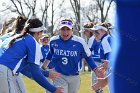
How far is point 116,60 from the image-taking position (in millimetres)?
2357

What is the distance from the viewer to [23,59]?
6.38 meters

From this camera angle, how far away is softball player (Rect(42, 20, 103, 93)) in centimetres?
923

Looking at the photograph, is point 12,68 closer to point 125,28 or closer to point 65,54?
point 65,54

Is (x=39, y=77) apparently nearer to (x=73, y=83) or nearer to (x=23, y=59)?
(x=23, y=59)

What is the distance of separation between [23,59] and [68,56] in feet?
9.50

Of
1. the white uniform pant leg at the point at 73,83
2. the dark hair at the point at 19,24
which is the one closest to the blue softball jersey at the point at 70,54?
the white uniform pant leg at the point at 73,83

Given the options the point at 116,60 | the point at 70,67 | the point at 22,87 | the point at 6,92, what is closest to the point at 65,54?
the point at 70,67

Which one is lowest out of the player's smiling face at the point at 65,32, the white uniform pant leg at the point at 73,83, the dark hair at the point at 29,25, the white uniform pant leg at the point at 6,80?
the white uniform pant leg at the point at 73,83

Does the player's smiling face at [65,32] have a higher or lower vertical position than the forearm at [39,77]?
higher

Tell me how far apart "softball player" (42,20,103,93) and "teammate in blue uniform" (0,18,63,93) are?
270cm

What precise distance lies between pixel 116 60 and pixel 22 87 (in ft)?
16.1

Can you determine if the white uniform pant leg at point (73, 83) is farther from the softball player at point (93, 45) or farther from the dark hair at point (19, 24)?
the dark hair at point (19, 24)

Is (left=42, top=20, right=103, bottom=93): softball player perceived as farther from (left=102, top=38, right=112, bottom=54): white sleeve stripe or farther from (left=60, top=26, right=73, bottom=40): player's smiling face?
(left=102, top=38, right=112, bottom=54): white sleeve stripe

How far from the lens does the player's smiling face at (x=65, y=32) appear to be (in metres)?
9.37
